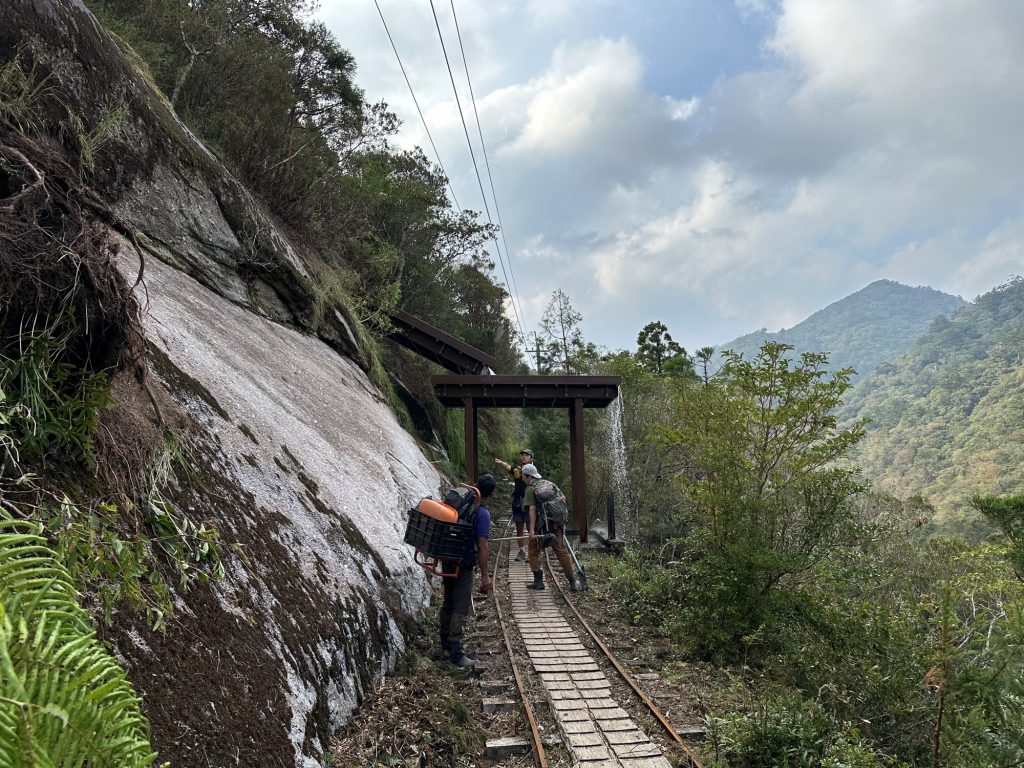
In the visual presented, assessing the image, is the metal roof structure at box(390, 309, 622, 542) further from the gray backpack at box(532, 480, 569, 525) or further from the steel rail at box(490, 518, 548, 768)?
the steel rail at box(490, 518, 548, 768)

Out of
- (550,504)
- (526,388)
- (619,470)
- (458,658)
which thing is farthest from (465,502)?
(619,470)

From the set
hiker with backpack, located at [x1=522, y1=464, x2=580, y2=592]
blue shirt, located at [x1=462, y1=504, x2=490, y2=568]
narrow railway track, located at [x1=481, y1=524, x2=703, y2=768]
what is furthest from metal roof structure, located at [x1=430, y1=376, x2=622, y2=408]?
blue shirt, located at [x1=462, y1=504, x2=490, y2=568]

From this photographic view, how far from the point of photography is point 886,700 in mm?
6051

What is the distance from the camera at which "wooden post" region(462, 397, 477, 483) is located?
744 inches

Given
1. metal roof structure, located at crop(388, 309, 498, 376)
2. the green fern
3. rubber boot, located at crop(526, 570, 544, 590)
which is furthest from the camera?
metal roof structure, located at crop(388, 309, 498, 376)

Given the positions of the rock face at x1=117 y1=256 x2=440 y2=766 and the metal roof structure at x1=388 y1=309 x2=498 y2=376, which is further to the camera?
the metal roof structure at x1=388 y1=309 x2=498 y2=376

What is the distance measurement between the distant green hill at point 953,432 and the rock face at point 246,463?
2442 inches

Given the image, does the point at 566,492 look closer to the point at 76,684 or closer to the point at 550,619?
the point at 550,619

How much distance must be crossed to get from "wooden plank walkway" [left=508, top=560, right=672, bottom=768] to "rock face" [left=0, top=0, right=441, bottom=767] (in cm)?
164

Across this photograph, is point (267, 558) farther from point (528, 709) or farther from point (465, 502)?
point (528, 709)

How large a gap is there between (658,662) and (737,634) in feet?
4.07


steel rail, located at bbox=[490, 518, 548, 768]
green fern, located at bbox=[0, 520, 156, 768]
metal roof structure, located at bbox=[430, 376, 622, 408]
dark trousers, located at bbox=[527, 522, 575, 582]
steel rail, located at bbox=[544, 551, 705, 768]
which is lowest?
steel rail, located at bbox=[544, 551, 705, 768]

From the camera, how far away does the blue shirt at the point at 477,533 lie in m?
6.44

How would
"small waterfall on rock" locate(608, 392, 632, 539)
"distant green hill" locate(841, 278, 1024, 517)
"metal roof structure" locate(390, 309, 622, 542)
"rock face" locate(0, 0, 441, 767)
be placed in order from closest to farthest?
"rock face" locate(0, 0, 441, 767)
"metal roof structure" locate(390, 309, 622, 542)
"small waterfall on rock" locate(608, 392, 632, 539)
"distant green hill" locate(841, 278, 1024, 517)
